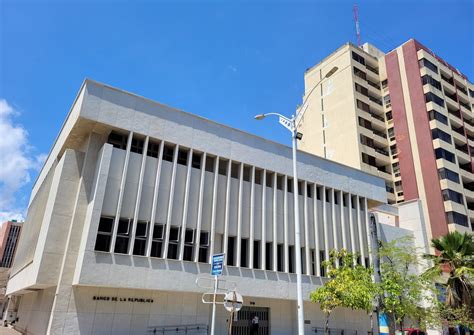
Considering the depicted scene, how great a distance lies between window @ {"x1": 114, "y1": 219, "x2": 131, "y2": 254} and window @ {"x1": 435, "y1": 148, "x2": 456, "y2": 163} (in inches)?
1762

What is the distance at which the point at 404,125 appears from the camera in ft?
180

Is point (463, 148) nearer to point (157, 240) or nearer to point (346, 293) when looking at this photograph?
point (346, 293)

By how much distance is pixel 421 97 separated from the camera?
176 ft

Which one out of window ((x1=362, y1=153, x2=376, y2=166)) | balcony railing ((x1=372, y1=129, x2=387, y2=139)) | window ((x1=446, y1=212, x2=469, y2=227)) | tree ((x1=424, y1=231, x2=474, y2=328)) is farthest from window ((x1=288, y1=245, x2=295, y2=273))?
balcony railing ((x1=372, y1=129, x2=387, y2=139))

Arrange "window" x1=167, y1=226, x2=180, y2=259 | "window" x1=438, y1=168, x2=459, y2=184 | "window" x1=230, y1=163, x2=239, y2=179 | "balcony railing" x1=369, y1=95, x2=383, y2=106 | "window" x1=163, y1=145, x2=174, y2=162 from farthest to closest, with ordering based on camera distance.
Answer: "balcony railing" x1=369, y1=95, x2=383, y2=106 → "window" x1=438, y1=168, x2=459, y2=184 → "window" x1=230, y1=163, x2=239, y2=179 → "window" x1=163, y1=145, x2=174, y2=162 → "window" x1=167, y1=226, x2=180, y2=259

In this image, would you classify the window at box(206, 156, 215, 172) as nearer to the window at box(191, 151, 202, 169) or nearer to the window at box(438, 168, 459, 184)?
the window at box(191, 151, 202, 169)

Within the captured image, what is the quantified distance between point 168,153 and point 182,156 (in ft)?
3.33

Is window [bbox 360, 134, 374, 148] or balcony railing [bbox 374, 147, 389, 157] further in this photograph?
balcony railing [bbox 374, 147, 389, 157]

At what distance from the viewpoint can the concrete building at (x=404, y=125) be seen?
49.1m

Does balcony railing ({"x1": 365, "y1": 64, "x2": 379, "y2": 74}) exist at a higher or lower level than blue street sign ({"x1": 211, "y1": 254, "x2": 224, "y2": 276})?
higher

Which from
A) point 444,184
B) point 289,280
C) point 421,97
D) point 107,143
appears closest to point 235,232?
point 289,280

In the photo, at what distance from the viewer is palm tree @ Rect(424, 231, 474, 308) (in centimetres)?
2845

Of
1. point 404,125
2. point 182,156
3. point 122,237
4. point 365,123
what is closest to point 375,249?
point 182,156

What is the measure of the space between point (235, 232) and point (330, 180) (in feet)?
35.2
